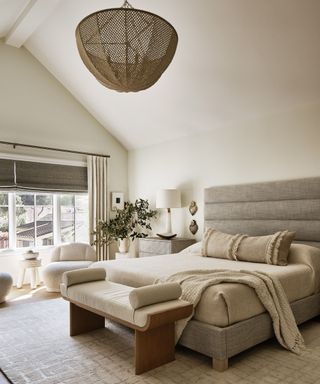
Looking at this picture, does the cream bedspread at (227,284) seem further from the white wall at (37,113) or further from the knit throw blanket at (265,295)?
the white wall at (37,113)

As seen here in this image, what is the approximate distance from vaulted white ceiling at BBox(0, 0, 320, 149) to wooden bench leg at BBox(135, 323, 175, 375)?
2.92 metres

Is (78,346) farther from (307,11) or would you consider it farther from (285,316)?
(307,11)

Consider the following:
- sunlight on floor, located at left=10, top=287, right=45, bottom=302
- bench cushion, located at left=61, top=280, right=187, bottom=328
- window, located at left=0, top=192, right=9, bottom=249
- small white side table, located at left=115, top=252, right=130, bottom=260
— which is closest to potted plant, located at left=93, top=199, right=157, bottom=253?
small white side table, located at left=115, top=252, right=130, bottom=260

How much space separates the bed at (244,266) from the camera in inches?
96.7

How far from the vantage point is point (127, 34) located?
93.4 inches

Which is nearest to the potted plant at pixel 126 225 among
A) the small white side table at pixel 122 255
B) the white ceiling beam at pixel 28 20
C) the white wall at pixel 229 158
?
the small white side table at pixel 122 255

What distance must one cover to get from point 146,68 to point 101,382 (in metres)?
2.16

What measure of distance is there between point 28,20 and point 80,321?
3.83 metres

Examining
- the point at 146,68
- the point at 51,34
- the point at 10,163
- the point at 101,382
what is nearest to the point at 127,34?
the point at 146,68

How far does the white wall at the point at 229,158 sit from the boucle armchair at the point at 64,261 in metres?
1.38

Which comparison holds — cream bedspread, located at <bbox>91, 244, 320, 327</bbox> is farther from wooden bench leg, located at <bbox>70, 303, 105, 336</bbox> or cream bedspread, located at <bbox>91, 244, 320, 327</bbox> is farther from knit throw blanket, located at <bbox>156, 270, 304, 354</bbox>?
wooden bench leg, located at <bbox>70, 303, 105, 336</bbox>

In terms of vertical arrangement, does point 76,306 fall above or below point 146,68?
below

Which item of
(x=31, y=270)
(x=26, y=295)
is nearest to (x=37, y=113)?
(x=31, y=270)

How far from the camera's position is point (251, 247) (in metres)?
3.79
